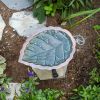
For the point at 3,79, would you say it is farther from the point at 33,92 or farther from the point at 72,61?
the point at 72,61

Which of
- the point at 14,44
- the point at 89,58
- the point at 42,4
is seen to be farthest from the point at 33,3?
the point at 89,58

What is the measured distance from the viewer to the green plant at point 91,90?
11.9 ft

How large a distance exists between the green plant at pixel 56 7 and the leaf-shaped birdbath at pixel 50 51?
0.59 metres

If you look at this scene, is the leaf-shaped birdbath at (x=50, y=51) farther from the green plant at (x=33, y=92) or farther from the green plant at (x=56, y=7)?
the green plant at (x=56, y=7)

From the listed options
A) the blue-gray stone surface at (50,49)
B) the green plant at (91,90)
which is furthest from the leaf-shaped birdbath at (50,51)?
the green plant at (91,90)

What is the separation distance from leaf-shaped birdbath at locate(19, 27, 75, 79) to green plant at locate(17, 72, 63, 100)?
0.16 m

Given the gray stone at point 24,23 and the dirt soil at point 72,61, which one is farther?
the gray stone at point 24,23

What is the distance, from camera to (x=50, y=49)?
349 cm

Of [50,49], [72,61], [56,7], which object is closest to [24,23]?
[56,7]

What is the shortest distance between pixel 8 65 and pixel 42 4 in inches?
27.9

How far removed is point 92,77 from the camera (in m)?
3.82

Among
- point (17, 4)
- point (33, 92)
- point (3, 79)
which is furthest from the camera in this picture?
point (17, 4)

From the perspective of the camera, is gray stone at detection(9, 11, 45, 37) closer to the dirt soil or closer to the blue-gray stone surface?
the dirt soil

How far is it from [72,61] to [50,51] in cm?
56
